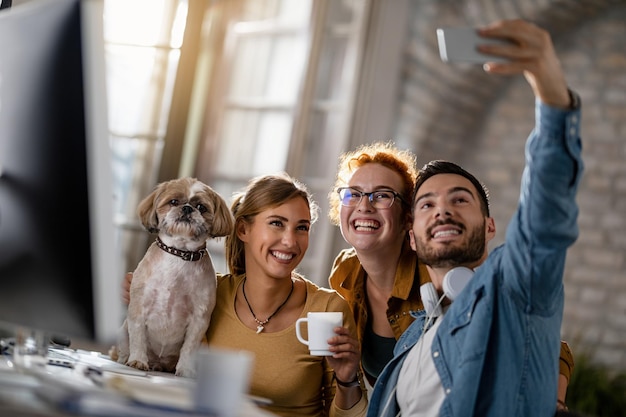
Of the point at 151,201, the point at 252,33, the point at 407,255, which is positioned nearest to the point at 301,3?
the point at 252,33

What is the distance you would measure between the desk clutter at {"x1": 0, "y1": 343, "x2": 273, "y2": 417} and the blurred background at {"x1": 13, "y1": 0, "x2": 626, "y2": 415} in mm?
2409

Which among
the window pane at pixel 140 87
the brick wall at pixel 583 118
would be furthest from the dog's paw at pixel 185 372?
the window pane at pixel 140 87

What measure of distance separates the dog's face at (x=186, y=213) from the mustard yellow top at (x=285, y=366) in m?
0.20

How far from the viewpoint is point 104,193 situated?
948mm

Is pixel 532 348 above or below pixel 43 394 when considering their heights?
above

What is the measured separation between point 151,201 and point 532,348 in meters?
0.82

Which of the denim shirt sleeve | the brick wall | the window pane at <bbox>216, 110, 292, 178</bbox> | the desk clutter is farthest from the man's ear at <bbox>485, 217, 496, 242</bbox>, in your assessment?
the window pane at <bbox>216, 110, 292, 178</bbox>

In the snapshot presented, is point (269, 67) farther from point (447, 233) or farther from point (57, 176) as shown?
point (57, 176)

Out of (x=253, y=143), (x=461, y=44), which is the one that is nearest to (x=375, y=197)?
(x=461, y=44)

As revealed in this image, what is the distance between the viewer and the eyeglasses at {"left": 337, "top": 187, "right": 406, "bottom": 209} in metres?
1.98

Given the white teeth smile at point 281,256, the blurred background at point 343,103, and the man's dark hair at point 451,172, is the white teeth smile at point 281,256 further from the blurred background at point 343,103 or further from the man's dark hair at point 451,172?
the blurred background at point 343,103

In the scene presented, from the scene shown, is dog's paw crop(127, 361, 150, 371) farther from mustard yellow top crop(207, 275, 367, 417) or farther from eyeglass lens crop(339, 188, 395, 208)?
eyeglass lens crop(339, 188, 395, 208)

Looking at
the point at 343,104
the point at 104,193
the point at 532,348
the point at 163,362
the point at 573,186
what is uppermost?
the point at 343,104

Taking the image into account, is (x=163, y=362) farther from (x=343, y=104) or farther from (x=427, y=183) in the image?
(x=343, y=104)
